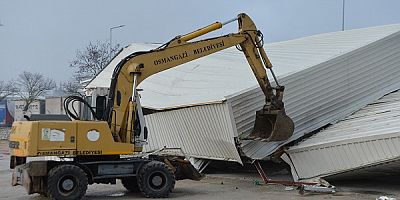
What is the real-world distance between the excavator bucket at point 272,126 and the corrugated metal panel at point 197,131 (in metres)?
0.86

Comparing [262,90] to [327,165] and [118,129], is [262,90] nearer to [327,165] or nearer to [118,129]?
[327,165]

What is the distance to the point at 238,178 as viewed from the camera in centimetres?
2136

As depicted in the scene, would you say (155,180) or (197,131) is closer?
(155,180)

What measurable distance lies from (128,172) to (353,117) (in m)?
8.52

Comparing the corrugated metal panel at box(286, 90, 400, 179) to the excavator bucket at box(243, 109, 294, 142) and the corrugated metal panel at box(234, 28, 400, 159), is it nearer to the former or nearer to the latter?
the corrugated metal panel at box(234, 28, 400, 159)

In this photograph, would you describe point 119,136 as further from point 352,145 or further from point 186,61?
point 352,145

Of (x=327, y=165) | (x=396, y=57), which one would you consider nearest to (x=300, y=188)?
(x=327, y=165)

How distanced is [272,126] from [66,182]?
22.0ft

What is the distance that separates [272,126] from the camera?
18.4 meters

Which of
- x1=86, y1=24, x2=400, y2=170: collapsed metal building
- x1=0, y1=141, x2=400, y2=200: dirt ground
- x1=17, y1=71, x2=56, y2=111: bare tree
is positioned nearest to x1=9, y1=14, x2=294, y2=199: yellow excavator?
x1=0, y1=141, x2=400, y2=200: dirt ground

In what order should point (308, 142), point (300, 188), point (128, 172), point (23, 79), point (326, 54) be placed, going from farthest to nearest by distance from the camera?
point (23, 79) < point (326, 54) < point (308, 142) < point (300, 188) < point (128, 172)

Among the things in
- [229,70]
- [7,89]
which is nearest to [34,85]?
[7,89]

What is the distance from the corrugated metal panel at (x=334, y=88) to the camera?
19.4 metres

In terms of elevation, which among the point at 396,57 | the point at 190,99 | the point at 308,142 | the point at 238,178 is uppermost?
the point at 396,57
